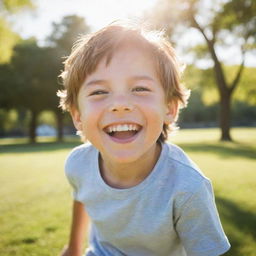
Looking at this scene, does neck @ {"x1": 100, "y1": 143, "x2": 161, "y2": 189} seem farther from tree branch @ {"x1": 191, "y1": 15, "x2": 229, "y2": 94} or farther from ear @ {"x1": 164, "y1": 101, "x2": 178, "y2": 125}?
tree branch @ {"x1": 191, "y1": 15, "x2": 229, "y2": 94}

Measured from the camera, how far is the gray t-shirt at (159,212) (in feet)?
5.88

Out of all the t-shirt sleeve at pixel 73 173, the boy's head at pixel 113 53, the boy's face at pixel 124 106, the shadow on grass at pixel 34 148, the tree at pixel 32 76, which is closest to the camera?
the boy's face at pixel 124 106

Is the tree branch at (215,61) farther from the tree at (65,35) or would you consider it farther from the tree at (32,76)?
the tree at (32,76)

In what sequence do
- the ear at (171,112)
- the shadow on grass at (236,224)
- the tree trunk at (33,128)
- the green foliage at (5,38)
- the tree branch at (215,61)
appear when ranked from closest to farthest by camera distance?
the ear at (171,112), the shadow on grass at (236,224), the green foliage at (5,38), the tree branch at (215,61), the tree trunk at (33,128)

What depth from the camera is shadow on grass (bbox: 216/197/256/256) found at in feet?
10.1

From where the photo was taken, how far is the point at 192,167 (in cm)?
194

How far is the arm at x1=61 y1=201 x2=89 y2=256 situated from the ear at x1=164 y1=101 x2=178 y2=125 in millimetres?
997

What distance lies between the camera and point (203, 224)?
180cm

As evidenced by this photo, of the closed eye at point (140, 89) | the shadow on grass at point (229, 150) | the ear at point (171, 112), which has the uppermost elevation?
the closed eye at point (140, 89)

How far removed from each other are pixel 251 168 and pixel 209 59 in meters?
18.4

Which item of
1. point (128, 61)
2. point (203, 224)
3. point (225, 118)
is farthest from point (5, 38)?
point (203, 224)

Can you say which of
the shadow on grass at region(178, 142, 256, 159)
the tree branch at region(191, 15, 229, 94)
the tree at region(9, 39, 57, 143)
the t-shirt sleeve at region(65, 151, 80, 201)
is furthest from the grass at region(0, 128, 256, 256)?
the tree at region(9, 39, 57, 143)

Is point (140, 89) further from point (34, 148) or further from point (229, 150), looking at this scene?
point (34, 148)

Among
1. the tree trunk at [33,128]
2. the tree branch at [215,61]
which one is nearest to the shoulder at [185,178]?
the tree branch at [215,61]
